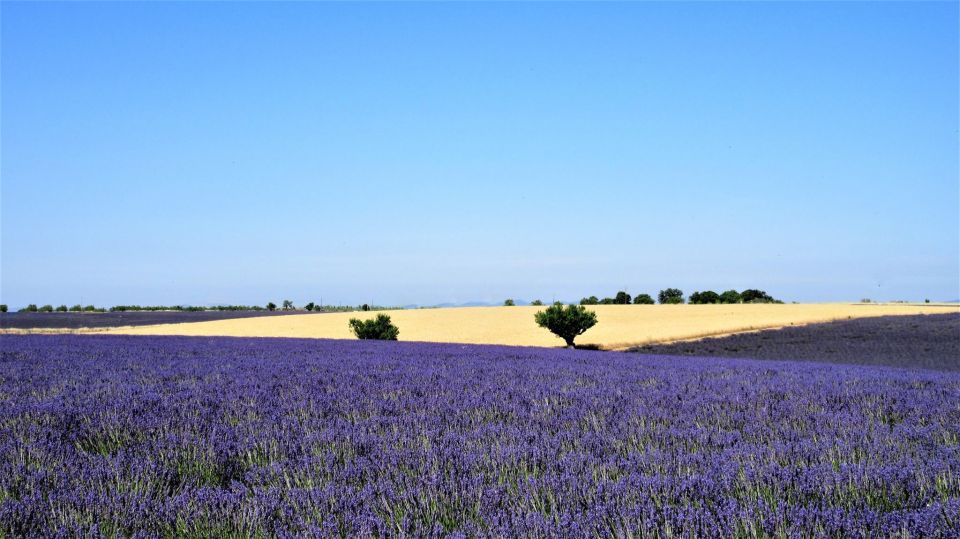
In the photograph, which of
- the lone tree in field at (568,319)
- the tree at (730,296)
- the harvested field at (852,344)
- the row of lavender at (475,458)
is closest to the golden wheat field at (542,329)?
the lone tree in field at (568,319)

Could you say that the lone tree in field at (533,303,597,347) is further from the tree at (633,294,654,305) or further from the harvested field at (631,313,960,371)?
the tree at (633,294,654,305)

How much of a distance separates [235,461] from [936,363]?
17.1 m

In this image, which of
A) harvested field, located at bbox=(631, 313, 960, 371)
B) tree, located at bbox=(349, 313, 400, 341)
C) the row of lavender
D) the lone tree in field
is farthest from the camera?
the lone tree in field

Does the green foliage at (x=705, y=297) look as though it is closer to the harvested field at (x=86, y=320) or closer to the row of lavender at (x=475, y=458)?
the harvested field at (x=86, y=320)

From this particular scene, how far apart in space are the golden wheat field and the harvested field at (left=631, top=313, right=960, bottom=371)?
7.78 ft

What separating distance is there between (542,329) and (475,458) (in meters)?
29.2

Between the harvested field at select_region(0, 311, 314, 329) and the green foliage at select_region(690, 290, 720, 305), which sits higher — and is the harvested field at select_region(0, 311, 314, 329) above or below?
below

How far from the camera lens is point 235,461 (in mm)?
3785

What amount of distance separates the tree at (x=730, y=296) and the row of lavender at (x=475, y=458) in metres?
51.4

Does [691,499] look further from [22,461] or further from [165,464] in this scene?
[22,461]

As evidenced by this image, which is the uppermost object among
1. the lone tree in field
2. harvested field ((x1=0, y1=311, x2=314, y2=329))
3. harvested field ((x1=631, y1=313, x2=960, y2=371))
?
the lone tree in field

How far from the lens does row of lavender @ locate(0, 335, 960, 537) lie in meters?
2.58

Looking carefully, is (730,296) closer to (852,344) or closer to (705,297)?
(705,297)

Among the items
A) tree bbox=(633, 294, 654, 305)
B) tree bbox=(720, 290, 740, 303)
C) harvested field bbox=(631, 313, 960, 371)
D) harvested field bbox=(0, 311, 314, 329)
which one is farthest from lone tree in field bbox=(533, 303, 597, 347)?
tree bbox=(720, 290, 740, 303)
